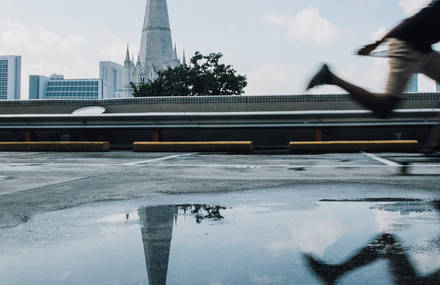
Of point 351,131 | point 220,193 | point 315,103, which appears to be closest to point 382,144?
point 351,131

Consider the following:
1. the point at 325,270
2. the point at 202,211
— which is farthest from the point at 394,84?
the point at 202,211

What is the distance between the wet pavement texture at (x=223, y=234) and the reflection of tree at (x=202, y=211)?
1 cm

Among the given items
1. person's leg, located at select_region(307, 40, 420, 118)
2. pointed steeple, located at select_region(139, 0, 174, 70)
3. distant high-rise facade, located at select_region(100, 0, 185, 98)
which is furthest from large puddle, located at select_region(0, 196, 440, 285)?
pointed steeple, located at select_region(139, 0, 174, 70)

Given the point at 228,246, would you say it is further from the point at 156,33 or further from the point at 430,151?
the point at 156,33

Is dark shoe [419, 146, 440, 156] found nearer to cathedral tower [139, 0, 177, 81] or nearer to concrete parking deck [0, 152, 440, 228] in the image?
concrete parking deck [0, 152, 440, 228]

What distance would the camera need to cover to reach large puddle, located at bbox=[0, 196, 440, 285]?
7.40 feet

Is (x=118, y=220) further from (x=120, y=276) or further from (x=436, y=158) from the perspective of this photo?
(x=436, y=158)

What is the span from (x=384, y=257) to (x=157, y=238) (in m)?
1.53

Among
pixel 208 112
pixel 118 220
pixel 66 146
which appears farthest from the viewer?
pixel 208 112

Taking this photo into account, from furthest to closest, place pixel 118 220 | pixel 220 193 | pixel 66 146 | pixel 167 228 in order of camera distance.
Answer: pixel 66 146, pixel 220 193, pixel 118 220, pixel 167 228

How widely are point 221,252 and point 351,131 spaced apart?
57.2 feet

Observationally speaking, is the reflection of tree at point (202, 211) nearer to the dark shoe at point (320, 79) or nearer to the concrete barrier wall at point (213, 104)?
the dark shoe at point (320, 79)

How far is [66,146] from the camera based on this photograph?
17.8m

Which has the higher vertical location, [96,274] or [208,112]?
[208,112]
